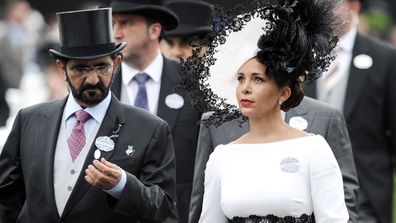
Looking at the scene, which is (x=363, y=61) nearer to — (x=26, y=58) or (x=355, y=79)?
(x=355, y=79)

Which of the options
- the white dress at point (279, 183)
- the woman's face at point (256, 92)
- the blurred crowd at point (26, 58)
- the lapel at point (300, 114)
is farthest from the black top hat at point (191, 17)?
the white dress at point (279, 183)

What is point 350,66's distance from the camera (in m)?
12.5

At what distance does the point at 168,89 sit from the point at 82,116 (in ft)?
8.19

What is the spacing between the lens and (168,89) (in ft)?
36.4

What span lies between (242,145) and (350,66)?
4789mm

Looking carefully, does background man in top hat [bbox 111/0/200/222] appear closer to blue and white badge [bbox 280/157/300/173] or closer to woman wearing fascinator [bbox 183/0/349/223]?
woman wearing fascinator [bbox 183/0/349/223]

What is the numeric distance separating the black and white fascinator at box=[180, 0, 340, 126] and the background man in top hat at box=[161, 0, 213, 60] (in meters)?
3.98

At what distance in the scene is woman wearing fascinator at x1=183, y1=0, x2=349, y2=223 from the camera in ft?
25.1

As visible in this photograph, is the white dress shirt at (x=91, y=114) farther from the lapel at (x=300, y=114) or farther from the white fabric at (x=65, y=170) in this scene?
the lapel at (x=300, y=114)

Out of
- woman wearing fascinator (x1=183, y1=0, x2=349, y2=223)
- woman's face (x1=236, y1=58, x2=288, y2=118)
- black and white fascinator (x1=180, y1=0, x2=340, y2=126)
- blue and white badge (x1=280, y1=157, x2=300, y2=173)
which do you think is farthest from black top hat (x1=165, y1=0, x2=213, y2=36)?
blue and white badge (x1=280, y1=157, x2=300, y2=173)

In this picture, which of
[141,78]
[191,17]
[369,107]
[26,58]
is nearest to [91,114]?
[141,78]

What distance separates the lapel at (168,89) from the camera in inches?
426

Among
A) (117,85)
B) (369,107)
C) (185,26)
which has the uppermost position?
(185,26)

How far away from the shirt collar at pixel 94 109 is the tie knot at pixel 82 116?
2cm
